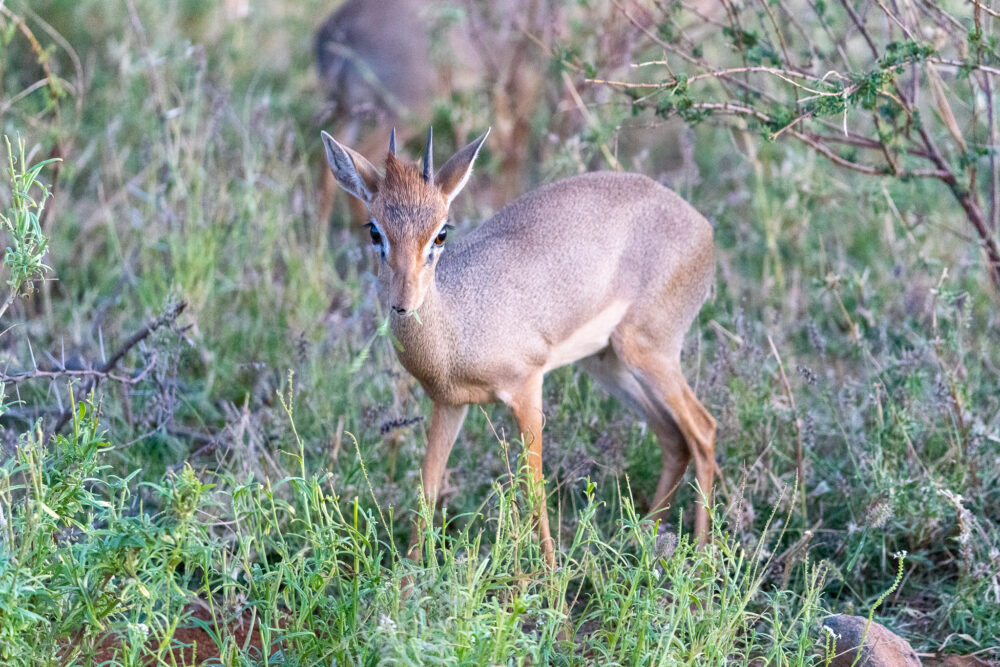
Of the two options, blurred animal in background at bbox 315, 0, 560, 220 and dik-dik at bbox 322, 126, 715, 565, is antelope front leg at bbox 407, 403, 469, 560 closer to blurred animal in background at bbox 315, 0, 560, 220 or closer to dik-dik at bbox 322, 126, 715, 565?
dik-dik at bbox 322, 126, 715, 565

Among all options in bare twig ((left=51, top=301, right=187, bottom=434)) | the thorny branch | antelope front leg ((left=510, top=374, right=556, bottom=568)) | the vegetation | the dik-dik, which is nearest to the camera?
the vegetation

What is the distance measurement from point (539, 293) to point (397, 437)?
32.3 inches

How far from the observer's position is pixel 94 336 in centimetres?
516

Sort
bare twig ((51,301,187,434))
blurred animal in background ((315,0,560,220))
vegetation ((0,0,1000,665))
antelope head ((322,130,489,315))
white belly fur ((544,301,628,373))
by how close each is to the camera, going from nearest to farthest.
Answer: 1. vegetation ((0,0,1000,665))
2. antelope head ((322,130,489,315))
3. bare twig ((51,301,187,434))
4. white belly fur ((544,301,628,373))
5. blurred animal in background ((315,0,560,220))

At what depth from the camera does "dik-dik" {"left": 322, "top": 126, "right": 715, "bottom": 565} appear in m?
3.58

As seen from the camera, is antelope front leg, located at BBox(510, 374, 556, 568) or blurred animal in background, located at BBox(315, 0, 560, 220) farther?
blurred animal in background, located at BBox(315, 0, 560, 220)

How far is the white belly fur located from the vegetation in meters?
0.38

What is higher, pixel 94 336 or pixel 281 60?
pixel 281 60

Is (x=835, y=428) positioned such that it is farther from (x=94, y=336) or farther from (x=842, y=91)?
(x=94, y=336)

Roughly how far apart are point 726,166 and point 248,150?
3008mm

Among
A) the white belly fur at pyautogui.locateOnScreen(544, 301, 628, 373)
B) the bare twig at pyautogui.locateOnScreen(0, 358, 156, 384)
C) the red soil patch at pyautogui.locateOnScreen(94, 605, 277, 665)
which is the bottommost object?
the red soil patch at pyautogui.locateOnScreen(94, 605, 277, 665)

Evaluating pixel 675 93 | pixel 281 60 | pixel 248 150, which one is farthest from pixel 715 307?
pixel 281 60

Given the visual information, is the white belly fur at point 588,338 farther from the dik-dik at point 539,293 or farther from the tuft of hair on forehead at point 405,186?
the tuft of hair on forehead at point 405,186

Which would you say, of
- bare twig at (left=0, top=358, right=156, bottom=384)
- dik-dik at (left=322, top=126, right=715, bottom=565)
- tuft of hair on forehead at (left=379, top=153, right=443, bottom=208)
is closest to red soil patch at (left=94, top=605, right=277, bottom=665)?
dik-dik at (left=322, top=126, right=715, bottom=565)
